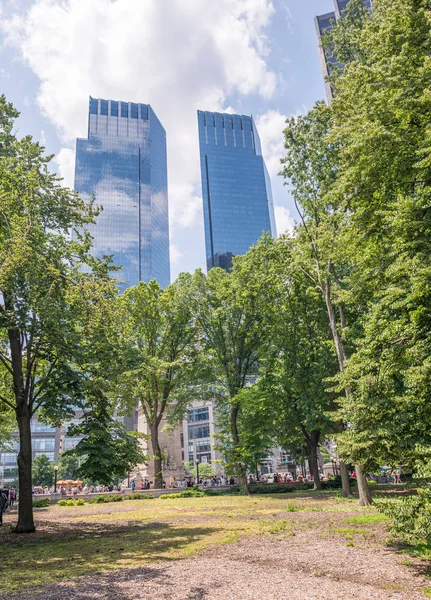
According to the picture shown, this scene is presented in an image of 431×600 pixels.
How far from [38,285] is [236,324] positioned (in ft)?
71.3

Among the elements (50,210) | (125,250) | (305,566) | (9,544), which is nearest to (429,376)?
(305,566)

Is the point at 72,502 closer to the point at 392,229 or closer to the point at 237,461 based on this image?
the point at 237,461

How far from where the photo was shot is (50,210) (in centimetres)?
1739

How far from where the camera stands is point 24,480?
15.9 metres

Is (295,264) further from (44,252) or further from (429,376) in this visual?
(429,376)

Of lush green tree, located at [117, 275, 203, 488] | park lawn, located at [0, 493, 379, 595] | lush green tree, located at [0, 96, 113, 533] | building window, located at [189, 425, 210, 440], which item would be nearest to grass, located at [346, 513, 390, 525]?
park lawn, located at [0, 493, 379, 595]

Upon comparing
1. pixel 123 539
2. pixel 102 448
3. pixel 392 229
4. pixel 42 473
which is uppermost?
pixel 392 229

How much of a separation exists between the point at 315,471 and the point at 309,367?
873 cm

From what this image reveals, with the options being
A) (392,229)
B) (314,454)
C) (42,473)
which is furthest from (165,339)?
(42,473)

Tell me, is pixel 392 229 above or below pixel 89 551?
above

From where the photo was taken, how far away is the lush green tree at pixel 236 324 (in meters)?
31.9

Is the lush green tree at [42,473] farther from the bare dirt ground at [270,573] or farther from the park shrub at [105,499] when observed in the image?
the bare dirt ground at [270,573]

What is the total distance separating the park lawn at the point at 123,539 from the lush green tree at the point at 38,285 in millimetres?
2743

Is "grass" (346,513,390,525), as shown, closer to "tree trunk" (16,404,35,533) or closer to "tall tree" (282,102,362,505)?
"tall tree" (282,102,362,505)
